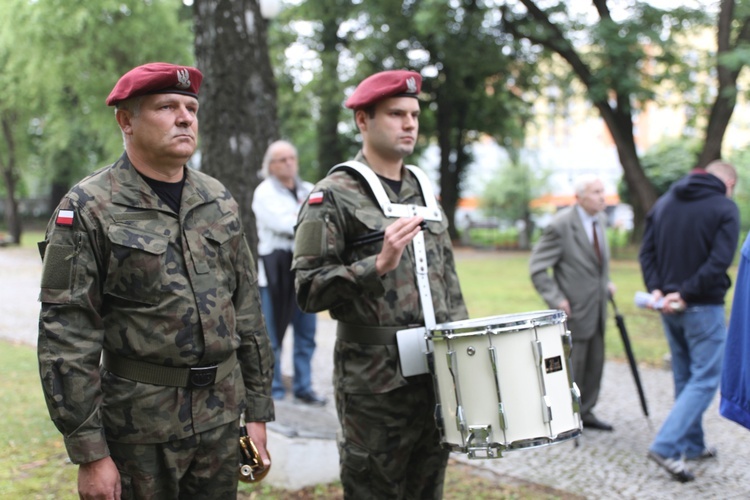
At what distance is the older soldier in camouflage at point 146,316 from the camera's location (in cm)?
235

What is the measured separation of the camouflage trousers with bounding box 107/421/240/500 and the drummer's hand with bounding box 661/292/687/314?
11.8ft

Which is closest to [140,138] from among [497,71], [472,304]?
[472,304]

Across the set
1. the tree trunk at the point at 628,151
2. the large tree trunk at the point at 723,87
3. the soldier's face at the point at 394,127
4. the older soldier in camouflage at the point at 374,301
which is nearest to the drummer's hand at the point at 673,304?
the older soldier in camouflage at the point at 374,301

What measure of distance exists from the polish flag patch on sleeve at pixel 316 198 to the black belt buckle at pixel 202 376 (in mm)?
926

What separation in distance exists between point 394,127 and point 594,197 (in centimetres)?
330

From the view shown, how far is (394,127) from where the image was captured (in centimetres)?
337

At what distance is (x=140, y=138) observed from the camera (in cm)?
259

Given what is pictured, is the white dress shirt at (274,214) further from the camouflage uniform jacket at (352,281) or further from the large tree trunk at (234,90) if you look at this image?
the camouflage uniform jacket at (352,281)

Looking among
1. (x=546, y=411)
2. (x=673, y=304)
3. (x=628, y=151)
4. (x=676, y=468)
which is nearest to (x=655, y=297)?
(x=673, y=304)

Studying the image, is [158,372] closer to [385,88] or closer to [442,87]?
[385,88]

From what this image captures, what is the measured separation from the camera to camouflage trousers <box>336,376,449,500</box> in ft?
10.6

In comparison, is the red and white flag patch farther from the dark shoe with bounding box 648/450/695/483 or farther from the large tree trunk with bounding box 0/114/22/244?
the large tree trunk with bounding box 0/114/22/244

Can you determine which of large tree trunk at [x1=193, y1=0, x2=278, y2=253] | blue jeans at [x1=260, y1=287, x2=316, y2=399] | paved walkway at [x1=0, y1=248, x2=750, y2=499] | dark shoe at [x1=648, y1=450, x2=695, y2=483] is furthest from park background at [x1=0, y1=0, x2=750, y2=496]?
dark shoe at [x1=648, y1=450, x2=695, y2=483]

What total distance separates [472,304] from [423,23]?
8.40 metres
